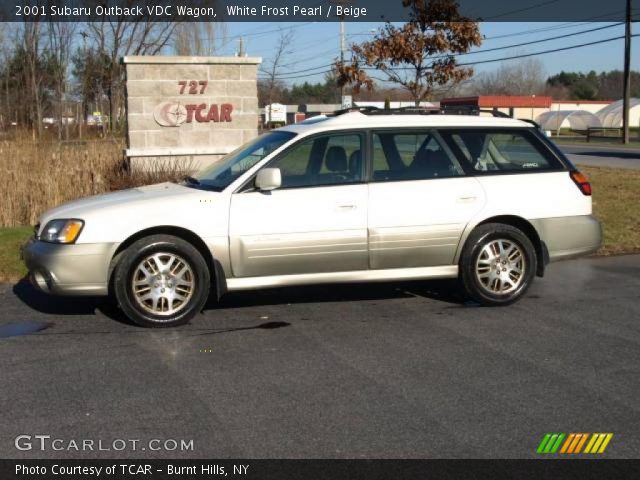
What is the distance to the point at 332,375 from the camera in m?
5.24

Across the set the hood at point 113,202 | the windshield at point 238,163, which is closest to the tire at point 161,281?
the hood at point 113,202

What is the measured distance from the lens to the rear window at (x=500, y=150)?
7.25 meters

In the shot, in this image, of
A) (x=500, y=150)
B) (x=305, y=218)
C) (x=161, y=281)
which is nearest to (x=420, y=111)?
(x=500, y=150)

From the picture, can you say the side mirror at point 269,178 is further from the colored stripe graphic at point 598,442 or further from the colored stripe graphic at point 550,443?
the colored stripe graphic at point 598,442

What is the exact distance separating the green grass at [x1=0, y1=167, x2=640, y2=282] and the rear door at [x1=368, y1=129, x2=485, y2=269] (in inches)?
145

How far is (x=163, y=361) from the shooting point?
5.55m

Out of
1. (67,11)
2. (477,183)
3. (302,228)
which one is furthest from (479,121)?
(67,11)

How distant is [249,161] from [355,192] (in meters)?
0.98

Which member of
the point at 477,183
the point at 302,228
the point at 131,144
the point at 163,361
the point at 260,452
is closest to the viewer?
the point at 260,452

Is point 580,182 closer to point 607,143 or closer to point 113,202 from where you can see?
point 113,202

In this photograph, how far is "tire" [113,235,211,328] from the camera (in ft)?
20.7

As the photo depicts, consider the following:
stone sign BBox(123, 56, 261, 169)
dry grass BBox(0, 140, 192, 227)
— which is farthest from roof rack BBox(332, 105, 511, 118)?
stone sign BBox(123, 56, 261, 169)

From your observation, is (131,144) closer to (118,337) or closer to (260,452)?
(118,337)

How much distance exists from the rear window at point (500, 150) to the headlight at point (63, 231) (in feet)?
11.0
